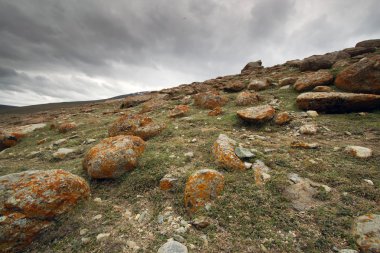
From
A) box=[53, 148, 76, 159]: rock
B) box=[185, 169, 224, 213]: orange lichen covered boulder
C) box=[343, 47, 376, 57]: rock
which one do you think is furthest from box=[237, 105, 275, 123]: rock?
box=[343, 47, 376, 57]: rock

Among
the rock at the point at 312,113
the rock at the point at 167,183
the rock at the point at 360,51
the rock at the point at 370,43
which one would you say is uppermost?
the rock at the point at 370,43

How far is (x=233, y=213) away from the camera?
346 cm

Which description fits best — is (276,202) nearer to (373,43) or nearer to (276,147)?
(276,147)

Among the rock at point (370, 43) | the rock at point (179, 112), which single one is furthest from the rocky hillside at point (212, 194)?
the rock at point (370, 43)

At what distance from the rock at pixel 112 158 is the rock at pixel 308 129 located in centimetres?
543

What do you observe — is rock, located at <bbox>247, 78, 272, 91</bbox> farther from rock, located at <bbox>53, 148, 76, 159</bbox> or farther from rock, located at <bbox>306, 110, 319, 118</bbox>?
rock, located at <bbox>53, 148, 76, 159</bbox>

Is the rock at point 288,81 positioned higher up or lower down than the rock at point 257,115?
higher up

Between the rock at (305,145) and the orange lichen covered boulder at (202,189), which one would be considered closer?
the orange lichen covered boulder at (202,189)

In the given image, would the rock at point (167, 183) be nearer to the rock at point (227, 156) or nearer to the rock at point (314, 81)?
the rock at point (227, 156)

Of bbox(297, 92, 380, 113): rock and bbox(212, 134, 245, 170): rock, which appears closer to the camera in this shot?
bbox(212, 134, 245, 170): rock

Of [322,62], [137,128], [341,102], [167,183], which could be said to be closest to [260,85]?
[322,62]

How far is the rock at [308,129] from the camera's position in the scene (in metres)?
6.27

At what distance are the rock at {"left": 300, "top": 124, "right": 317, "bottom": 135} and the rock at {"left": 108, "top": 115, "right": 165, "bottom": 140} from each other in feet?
17.1

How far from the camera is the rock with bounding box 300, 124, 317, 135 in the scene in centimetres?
627
